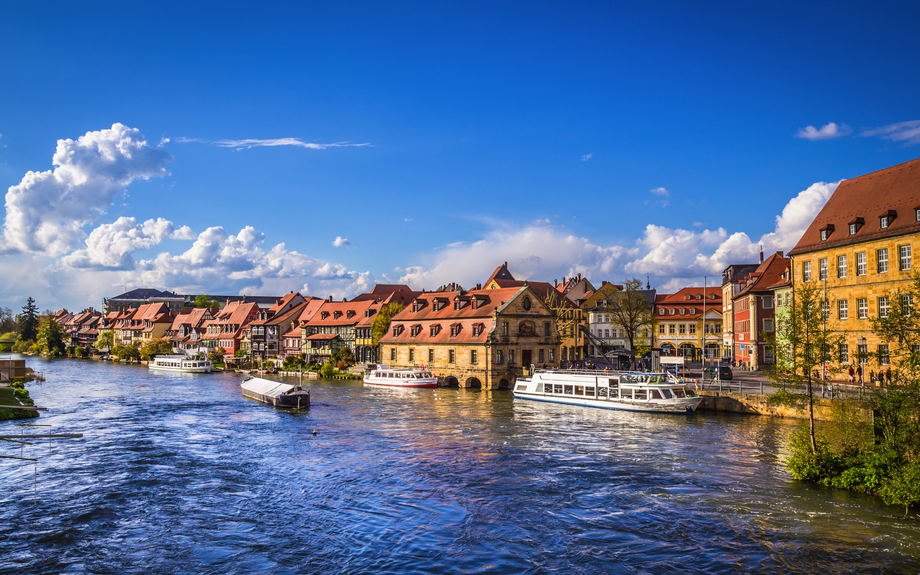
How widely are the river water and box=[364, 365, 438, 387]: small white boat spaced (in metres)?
23.9

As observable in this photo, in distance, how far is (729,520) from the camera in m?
21.0

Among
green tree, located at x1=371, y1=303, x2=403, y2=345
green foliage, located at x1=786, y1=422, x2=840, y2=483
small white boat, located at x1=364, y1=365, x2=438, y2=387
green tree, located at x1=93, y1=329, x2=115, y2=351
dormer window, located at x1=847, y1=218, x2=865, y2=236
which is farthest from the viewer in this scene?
green tree, located at x1=93, y1=329, x2=115, y2=351

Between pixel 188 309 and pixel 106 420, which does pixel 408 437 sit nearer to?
pixel 106 420

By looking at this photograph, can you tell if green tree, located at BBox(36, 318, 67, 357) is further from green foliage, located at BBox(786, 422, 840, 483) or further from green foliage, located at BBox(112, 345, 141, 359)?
green foliage, located at BBox(786, 422, 840, 483)

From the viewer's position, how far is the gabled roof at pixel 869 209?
43938mm

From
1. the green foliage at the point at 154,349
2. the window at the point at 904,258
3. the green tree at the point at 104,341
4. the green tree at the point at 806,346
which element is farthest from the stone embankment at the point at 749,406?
the green tree at the point at 104,341

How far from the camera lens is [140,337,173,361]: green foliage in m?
120

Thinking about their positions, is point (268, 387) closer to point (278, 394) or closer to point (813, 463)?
point (278, 394)

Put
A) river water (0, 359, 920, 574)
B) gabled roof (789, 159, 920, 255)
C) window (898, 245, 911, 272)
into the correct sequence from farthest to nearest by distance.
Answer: gabled roof (789, 159, 920, 255), window (898, 245, 911, 272), river water (0, 359, 920, 574)

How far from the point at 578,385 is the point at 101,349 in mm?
128688

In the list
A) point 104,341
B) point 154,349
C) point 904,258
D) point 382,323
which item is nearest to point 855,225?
point 904,258

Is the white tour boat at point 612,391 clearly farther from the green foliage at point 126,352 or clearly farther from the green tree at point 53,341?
the green tree at point 53,341

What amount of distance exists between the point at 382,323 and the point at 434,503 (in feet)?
206

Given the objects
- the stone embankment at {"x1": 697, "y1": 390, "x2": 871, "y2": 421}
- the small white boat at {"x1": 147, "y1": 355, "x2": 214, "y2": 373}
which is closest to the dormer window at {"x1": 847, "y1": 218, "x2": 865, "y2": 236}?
the stone embankment at {"x1": 697, "y1": 390, "x2": 871, "y2": 421}
